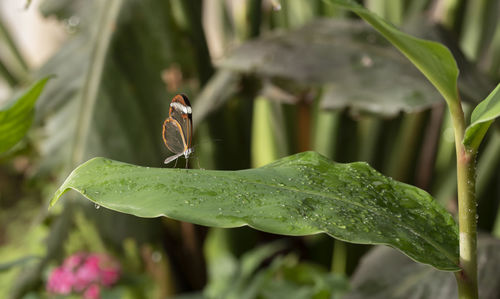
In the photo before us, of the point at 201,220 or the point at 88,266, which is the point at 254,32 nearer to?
the point at 88,266

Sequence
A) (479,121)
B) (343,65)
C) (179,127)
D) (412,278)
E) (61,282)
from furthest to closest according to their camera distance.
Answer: (61,282) < (343,65) < (412,278) < (179,127) < (479,121)

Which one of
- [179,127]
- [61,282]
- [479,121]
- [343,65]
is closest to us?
[479,121]

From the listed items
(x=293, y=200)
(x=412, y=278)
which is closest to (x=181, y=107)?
(x=293, y=200)

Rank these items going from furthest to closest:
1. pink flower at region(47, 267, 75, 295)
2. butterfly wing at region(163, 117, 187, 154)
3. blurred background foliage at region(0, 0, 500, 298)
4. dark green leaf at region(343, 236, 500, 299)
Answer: pink flower at region(47, 267, 75, 295), blurred background foliage at region(0, 0, 500, 298), dark green leaf at region(343, 236, 500, 299), butterfly wing at region(163, 117, 187, 154)

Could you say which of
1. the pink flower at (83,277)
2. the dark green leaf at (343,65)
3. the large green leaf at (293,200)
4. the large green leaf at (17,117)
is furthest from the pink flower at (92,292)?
the large green leaf at (293,200)

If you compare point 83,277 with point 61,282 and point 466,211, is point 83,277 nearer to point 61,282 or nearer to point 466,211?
point 61,282

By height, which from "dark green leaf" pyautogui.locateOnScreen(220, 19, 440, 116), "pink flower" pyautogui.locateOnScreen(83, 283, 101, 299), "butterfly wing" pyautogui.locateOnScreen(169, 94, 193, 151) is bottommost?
"pink flower" pyautogui.locateOnScreen(83, 283, 101, 299)

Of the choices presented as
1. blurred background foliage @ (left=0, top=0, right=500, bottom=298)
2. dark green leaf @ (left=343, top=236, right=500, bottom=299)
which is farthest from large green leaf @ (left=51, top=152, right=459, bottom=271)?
dark green leaf @ (left=343, top=236, right=500, bottom=299)

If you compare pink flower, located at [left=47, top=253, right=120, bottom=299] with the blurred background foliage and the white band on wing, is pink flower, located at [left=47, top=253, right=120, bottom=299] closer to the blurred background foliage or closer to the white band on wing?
the blurred background foliage
